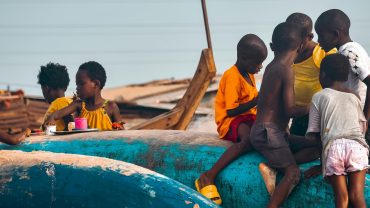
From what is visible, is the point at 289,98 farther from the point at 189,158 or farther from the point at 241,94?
the point at 189,158

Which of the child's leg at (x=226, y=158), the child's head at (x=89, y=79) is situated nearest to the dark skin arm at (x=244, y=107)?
the child's leg at (x=226, y=158)

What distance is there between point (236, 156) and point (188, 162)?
0.51m

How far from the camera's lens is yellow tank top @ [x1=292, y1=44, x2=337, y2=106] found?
291 inches

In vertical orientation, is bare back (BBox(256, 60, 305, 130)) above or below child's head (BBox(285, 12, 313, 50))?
below

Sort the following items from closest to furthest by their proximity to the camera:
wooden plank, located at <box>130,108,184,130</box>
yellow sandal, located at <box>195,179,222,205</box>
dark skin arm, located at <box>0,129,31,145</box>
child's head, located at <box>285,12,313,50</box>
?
yellow sandal, located at <box>195,179,222,205</box> → child's head, located at <box>285,12,313,50</box> → dark skin arm, located at <box>0,129,31,145</box> → wooden plank, located at <box>130,108,184,130</box>

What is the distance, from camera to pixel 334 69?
635 centimetres

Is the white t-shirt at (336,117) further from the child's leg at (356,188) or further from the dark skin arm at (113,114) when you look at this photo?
the dark skin arm at (113,114)

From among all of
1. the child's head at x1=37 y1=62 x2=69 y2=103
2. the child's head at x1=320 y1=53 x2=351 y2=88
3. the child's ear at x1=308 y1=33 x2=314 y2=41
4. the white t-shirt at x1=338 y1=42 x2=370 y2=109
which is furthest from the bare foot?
the child's head at x1=37 y1=62 x2=69 y2=103

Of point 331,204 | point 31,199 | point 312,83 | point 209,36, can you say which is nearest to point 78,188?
point 31,199

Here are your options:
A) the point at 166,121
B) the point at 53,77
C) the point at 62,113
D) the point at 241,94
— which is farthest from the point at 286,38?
the point at 53,77

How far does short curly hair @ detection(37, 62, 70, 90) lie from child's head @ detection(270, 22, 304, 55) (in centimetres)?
324

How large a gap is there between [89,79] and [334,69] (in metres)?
3.25

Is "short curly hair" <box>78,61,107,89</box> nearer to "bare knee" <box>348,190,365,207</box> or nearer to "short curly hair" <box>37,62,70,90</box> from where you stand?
"short curly hair" <box>37,62,70,90</box>

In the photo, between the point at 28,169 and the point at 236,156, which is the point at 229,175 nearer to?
the point at 236,156
